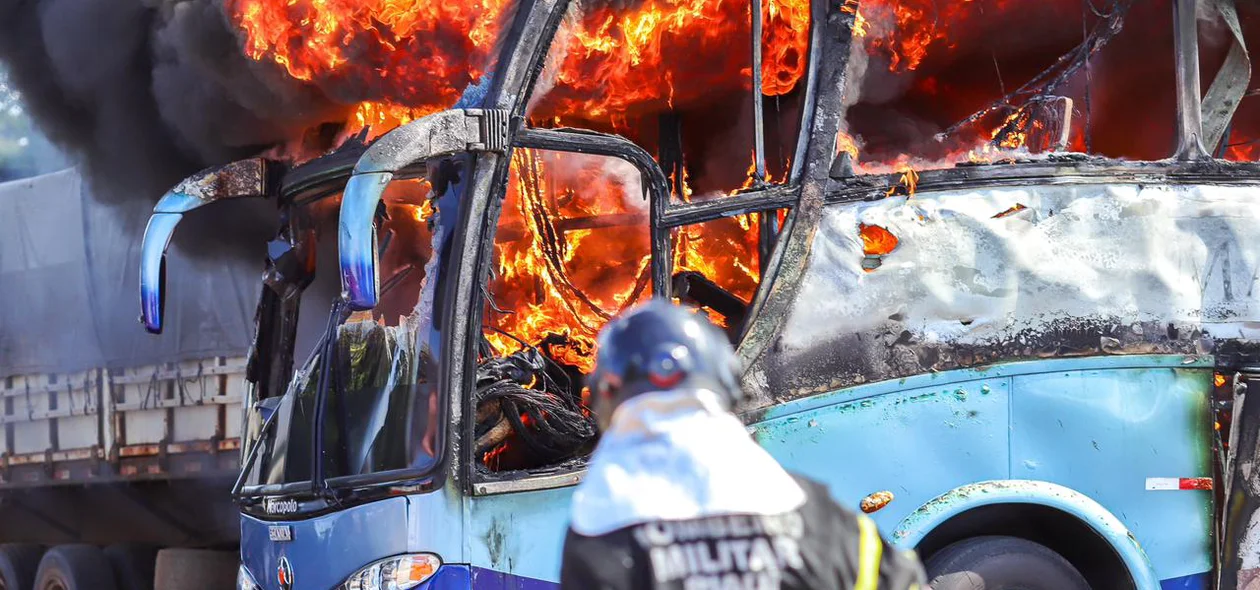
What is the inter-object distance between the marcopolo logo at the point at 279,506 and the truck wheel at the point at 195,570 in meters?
4.87

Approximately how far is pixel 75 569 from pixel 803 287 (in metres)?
7.07

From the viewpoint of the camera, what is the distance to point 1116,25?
6590 mm

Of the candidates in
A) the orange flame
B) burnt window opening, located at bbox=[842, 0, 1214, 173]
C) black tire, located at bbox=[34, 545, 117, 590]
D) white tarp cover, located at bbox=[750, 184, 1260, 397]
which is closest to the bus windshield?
white tarp cover, located at bbox=[750, 184, 1260, 397]

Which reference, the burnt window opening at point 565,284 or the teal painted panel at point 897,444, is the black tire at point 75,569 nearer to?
the burnt window opening at point 565,284

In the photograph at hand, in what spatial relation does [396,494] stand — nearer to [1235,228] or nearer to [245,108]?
[245,108]

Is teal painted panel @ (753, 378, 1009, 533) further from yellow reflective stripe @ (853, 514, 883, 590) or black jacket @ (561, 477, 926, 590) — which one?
→ black jacket @ (561, 477, 926, 590)

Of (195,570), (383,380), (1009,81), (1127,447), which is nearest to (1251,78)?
(1009,81)

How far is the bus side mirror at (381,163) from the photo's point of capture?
198 inches

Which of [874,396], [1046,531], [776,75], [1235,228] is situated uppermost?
[776,75]

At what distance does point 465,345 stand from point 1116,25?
3.27m

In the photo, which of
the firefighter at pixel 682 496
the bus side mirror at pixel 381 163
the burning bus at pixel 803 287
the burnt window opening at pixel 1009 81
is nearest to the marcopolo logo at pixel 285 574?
the burning bus at pixel 803 287

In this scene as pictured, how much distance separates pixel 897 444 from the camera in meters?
5.61

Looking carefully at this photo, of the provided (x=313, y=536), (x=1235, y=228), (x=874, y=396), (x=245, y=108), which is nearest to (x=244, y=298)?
(x=245, y=108)

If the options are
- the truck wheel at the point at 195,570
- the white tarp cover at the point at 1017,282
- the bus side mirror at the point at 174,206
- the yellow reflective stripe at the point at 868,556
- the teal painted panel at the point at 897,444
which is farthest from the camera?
the truck wheel at the point at 195,570
